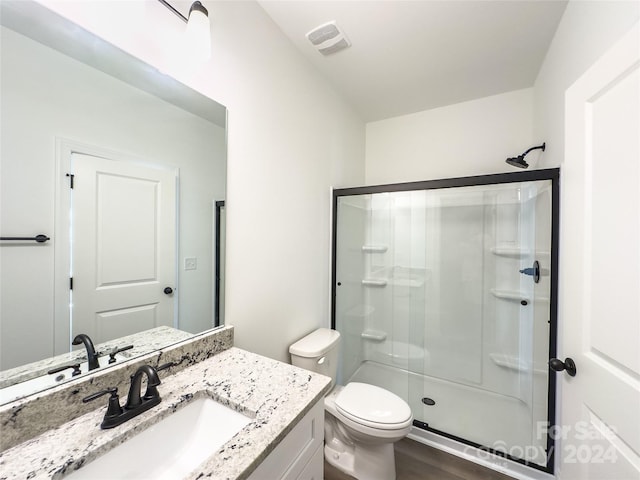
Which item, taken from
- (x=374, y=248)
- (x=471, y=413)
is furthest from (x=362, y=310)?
(x=471, y=413)

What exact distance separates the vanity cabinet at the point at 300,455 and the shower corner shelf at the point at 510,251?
66.3 inches

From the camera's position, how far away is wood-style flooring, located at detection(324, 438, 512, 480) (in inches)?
57.2

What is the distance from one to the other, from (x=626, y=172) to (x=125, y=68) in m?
1.58

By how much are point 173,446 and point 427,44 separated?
2.30 metres

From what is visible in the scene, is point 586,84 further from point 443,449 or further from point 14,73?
point 443,449

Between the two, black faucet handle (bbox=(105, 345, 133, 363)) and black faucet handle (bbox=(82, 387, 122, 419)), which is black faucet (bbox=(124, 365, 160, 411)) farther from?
black faucet handle (bbox=(105, 345, 133, 363))

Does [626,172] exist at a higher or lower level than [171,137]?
lower

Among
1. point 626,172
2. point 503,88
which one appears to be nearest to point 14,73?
point 626,172

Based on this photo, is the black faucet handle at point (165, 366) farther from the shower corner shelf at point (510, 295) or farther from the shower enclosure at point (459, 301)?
the shower corner shelf at point (510, 295)

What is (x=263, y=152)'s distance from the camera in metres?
1.38

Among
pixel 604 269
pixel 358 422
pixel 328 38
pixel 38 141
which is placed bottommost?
pixel 358 422

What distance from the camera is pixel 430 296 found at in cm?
208

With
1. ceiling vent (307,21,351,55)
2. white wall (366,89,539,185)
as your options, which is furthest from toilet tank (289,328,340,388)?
ceiling vent (307,21,351,55)

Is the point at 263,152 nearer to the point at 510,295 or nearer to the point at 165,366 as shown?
the point at 165,366
